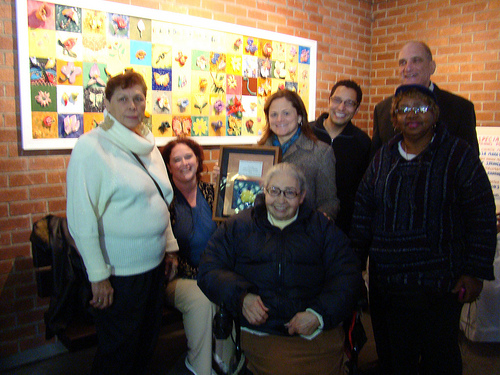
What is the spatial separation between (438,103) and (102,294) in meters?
2.03

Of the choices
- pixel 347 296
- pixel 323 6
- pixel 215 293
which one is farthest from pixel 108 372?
pixel 323 6

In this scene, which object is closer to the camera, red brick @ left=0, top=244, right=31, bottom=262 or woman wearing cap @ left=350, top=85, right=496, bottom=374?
woman wearing cap @ left=350, top=85, right=496, bottom=374

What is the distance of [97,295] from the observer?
1900 mm

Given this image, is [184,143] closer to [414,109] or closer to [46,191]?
[46,191]

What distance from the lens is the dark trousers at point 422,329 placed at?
1927mm

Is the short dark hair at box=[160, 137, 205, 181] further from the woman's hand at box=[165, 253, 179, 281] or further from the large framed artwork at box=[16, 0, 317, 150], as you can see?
the woman's hand at box=[165, 253, 179, 281]

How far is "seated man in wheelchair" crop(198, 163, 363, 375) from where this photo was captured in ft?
6.06

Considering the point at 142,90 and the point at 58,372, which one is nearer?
the point at 142,90

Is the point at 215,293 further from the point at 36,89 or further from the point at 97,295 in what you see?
the point at 36,89

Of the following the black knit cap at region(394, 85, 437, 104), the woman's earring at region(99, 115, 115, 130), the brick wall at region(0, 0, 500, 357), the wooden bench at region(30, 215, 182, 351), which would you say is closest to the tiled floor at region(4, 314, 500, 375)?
the brick wall at region(0, 0, 500, 357)

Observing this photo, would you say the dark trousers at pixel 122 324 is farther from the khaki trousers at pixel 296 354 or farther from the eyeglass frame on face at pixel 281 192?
the eyeglass frame on face at pixel 281 192

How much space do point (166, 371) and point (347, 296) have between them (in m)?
1.45

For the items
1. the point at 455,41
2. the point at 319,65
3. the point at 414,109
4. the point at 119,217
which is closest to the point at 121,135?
the point at 119,217

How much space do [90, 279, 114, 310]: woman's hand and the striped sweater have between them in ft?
4.13
